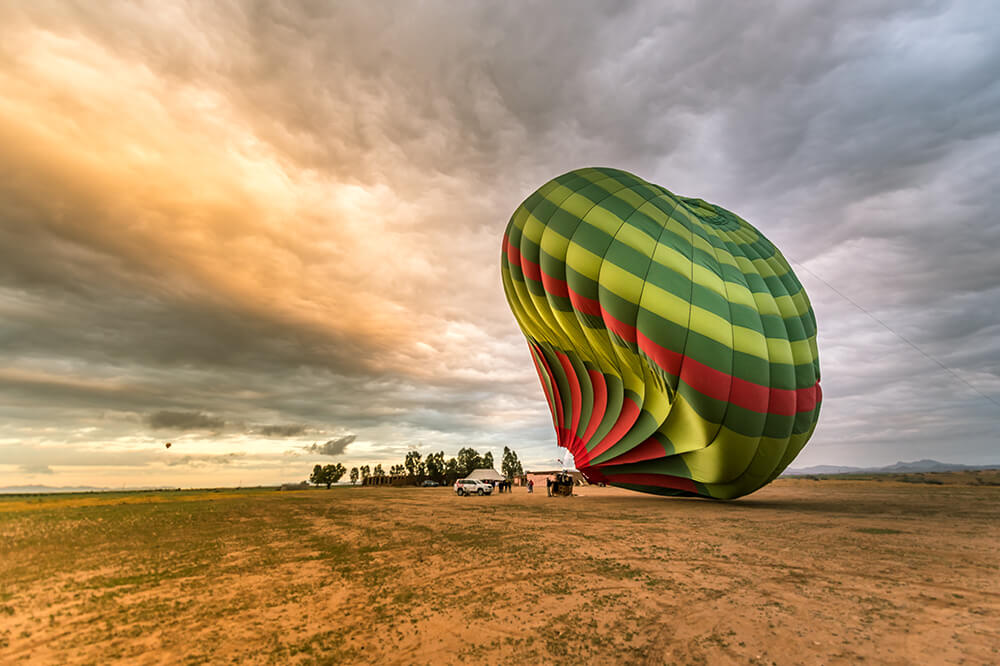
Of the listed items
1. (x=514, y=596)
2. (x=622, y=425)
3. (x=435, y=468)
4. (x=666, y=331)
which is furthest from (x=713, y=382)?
(x=435, y=468)

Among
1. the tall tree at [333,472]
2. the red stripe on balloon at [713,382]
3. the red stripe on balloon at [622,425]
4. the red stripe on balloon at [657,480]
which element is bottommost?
the tall tree at [333,472]

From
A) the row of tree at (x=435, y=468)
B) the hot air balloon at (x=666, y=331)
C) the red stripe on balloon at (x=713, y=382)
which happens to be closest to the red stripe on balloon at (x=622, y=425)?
the hot air balloon at (x=666, y=331)

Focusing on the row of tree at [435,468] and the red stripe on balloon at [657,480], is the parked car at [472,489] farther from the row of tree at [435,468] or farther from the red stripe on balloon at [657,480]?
the row of tree at [435,468]

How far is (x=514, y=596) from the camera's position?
22.2 ft

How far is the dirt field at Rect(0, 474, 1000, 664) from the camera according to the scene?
509 cm

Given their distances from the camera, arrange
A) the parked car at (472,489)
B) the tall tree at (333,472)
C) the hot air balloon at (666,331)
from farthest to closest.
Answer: the tall tree at (333,472), the parked car at (472,489), the hot air balloon at (666,331)

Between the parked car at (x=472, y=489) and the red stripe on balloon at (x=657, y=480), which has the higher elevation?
the red stripe on balloon at (x=657, y=480)

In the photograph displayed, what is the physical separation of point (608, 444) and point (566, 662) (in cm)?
1523

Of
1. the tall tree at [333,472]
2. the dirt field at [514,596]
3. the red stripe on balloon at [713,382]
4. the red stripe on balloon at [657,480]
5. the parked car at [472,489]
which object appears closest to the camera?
the dirt field at [514,596]

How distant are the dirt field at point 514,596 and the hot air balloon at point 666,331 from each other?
14.3ft

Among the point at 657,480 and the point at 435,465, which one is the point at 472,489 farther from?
the point at 435,465

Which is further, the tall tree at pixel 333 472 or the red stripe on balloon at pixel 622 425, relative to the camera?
the tall tree at pixel 333 472

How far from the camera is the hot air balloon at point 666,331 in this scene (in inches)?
611

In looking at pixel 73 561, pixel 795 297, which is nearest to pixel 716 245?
pixel 795 297
